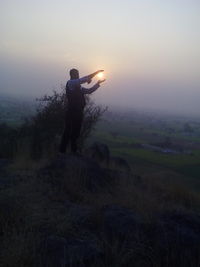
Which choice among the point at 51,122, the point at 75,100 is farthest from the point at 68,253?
the point at 51,122

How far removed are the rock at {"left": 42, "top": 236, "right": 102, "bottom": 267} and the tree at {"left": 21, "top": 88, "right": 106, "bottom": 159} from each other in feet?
29.9

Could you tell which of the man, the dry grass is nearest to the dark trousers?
the man

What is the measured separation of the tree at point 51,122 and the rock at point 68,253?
9.12 metres

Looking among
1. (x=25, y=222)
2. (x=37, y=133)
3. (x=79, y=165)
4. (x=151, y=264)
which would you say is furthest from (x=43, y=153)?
(x=151, y=264)

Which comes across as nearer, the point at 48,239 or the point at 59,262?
the point at 59,262

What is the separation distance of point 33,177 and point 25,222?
274 centimetres

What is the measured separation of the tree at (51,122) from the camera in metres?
14.4

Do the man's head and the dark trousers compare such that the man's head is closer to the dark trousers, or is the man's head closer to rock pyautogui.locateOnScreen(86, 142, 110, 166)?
the dark trousers

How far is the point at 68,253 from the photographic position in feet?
14.6

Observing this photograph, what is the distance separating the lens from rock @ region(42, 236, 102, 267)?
14.0 feet

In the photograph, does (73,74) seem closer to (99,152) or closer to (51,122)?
(99,152)

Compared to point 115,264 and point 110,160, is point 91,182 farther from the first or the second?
point 110,160

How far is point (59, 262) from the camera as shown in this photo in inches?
167

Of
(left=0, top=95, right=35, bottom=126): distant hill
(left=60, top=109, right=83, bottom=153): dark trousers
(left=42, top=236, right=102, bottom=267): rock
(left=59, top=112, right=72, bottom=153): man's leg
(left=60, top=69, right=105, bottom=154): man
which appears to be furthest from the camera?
(left=0, top=95, right=35, bottom=126): distant hill
